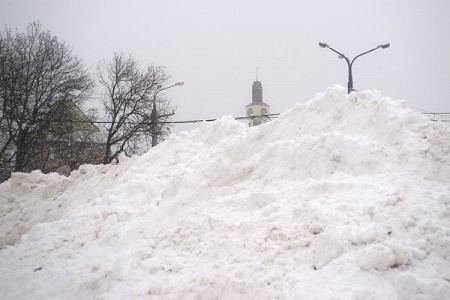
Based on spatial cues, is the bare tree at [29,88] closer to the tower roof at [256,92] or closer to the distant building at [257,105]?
the distant building at [257,105]

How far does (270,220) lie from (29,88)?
17.8 meters

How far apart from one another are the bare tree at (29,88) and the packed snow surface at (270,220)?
1114 centimetres

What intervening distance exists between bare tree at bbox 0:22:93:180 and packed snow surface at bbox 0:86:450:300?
36.5 ft

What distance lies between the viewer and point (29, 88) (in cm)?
1759

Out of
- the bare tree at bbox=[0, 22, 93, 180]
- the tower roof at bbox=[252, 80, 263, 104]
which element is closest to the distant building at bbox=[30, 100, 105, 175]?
the bare tree at bbox=[0, 22, 93, 180]

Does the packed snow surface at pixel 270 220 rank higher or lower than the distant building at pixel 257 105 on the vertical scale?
lower

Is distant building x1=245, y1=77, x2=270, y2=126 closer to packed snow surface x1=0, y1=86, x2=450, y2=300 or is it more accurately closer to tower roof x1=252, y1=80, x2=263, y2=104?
tower roof x1=252, y1=80, x2=263, y2=104

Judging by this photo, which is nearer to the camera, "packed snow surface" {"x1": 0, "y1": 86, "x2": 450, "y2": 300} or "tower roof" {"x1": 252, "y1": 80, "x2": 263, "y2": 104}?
"packed snow surface" {"x1": 0, "y1": 86, "x2": 450, "y2": 300}

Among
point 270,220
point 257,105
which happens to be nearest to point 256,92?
point 257,105

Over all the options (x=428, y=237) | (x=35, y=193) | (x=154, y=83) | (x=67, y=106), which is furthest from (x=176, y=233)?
(x=154, y=83)

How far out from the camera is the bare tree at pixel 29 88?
1711 centimetres

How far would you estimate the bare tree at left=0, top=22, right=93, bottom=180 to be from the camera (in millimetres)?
17109

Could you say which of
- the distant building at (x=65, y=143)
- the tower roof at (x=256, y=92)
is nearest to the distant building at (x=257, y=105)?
the tower roof at (x=256, y=92)

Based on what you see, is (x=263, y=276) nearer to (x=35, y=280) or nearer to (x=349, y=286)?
(x=349, y=286)
